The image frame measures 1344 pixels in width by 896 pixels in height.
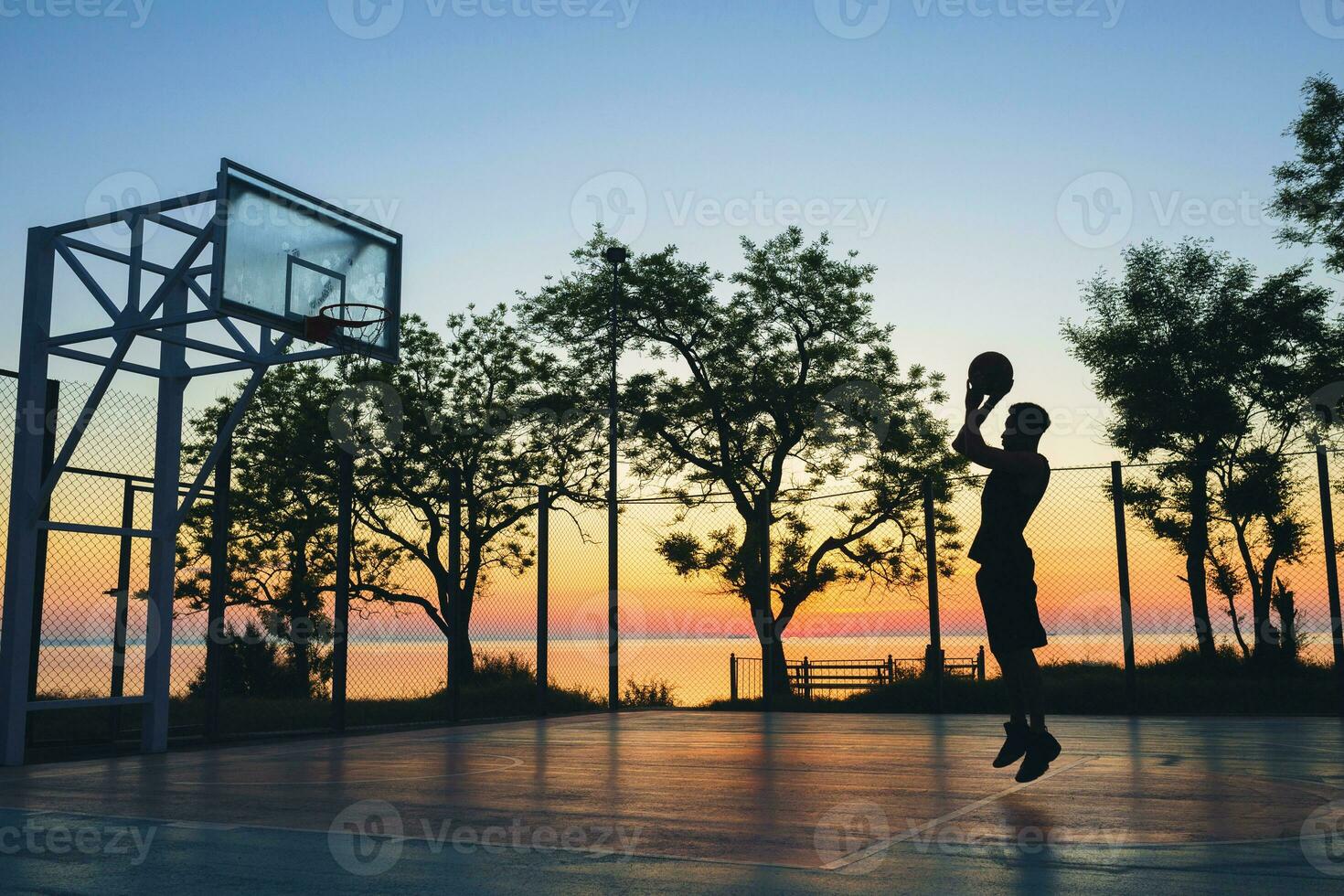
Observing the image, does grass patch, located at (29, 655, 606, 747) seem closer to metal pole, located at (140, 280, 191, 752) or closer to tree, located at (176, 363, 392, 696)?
metal pole, located at (140, 280, 191, 752)

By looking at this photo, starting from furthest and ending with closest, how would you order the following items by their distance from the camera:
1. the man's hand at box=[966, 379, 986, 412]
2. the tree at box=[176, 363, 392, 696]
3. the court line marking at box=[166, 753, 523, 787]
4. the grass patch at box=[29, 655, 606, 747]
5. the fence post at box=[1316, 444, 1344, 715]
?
the tree at box=[176, 363, 392, 696]
the fence post at box=[1316, 444, 1344, 715]
the grass patch at box=[29, 655, 606, 747]
the court line marking at box=[166, 753, 523, 787]
the man's hand at box=[966, 379, 986, 412]

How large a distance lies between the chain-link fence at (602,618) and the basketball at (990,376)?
22.3 feet

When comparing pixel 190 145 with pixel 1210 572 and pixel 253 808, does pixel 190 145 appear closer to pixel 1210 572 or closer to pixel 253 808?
pixel 253 808

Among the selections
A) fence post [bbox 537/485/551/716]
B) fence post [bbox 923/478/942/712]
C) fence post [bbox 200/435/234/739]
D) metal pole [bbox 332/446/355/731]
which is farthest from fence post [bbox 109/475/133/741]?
fence post [bbox 923/478/942/712]

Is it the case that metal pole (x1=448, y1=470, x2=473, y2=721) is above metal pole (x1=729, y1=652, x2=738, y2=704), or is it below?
above

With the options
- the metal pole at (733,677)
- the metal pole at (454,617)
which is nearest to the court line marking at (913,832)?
the metal pole at (454,617)

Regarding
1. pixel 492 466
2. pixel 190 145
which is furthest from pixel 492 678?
pixel 492 466

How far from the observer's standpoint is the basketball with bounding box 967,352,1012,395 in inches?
199

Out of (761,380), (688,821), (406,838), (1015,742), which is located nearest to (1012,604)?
(1015,742)

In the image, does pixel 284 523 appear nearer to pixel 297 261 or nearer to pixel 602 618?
pixel 602 618

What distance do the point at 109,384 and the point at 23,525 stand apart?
1.31m

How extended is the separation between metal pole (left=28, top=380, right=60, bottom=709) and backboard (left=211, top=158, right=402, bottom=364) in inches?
59.2

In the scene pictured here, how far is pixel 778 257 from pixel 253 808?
22.0m

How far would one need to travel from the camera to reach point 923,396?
24.8 metres
